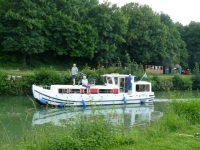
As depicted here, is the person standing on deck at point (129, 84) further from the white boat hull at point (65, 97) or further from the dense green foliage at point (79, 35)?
the dense green foliage at point (79, 35)

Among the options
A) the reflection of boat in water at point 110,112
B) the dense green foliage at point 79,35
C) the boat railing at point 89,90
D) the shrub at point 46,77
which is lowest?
the reflection of boat in water at point 110,112

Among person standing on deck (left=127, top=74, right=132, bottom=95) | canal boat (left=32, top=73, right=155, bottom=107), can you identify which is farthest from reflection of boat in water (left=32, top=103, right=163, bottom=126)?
person standing on deck (left=127, top=74, right=132, bottom=95)

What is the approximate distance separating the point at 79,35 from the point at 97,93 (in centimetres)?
1727

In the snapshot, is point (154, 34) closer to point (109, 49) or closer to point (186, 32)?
point (109, 49)

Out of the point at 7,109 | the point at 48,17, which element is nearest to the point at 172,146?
the point at 7,109

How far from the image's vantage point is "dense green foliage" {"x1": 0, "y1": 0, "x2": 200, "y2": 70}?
33844 millimetres

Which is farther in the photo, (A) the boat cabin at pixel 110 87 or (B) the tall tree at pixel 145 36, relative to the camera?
(B) the tall tree at pixel 145 36

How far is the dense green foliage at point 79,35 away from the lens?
33844mm

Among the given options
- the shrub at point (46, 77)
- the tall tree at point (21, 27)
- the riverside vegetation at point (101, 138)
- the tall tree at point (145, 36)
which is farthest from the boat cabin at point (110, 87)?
the tall tree at point (145, 36)

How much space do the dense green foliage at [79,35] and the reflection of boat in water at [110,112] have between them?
15760 millimetres

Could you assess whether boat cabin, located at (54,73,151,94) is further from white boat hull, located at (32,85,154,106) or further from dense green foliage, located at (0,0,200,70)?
dense green foliage, located at (0,0,200,70)

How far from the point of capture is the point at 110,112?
32.4 ft

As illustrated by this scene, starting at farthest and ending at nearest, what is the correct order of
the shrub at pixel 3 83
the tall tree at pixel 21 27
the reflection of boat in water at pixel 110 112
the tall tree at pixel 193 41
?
the tall tree at pixel 193 41
the tall tree at pixel 21 27
the shrub at pixel 3 83
the reflection of boat in water at pixel 110 112

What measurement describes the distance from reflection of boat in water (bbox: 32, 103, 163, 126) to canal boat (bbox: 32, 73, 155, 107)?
0.65m
